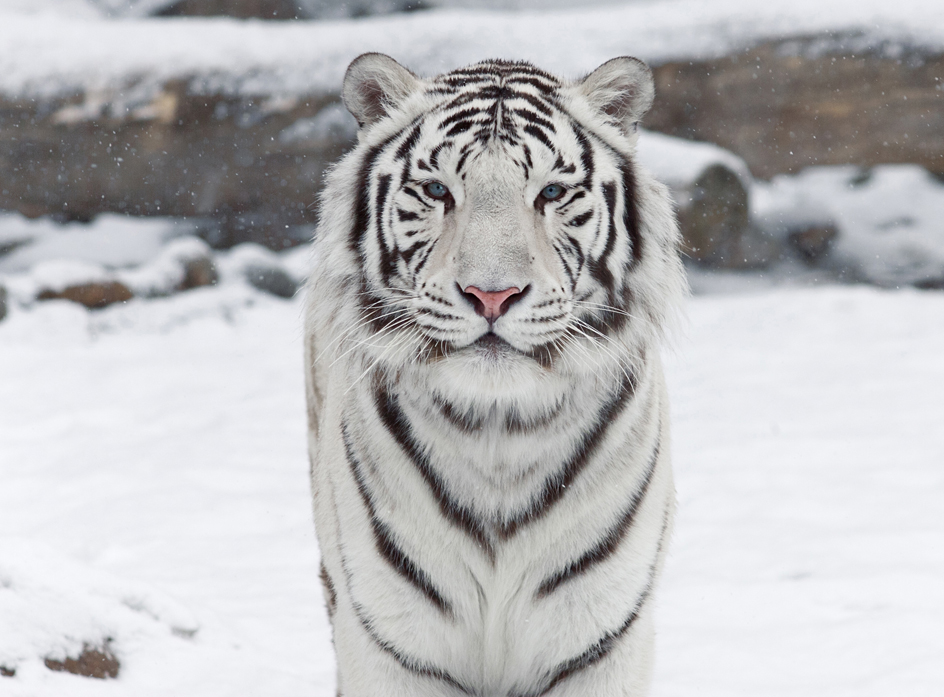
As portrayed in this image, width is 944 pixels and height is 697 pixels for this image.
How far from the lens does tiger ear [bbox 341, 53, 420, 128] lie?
180 centimetres

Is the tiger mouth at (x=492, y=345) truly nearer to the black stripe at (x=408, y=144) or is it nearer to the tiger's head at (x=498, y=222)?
the tiger's head at (x=498, y=222)

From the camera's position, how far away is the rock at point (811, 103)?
6.06m

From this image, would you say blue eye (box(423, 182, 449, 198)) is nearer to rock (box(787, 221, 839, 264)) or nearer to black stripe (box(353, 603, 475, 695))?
black stripe (box(353, 603, 475, 695))

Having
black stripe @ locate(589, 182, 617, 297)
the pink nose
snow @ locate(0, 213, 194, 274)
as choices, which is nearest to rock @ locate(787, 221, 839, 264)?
snow @ locate(0, 213, 194, 274)

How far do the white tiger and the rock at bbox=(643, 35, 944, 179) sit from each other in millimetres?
4813

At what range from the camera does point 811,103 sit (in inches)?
243

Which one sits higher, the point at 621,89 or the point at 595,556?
the point at 621,89

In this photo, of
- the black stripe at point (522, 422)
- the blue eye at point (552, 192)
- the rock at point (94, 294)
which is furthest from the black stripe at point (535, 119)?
the rock at point (94, 294)

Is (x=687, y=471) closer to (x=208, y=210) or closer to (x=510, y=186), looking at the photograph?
(x=510, y=186)

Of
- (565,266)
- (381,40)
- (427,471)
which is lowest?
(427,471)

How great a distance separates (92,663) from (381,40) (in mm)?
5316

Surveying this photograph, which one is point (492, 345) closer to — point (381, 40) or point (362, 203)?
point (362, 203)

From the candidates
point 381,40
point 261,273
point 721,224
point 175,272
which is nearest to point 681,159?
point 721,224

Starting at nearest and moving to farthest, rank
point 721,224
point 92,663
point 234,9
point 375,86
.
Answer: point 375,86
point 92,663
point 721,224
point 234,9
